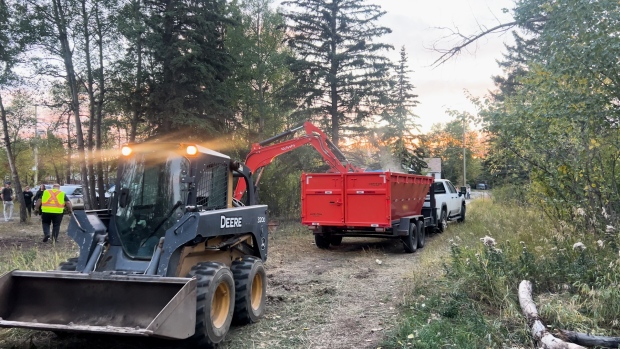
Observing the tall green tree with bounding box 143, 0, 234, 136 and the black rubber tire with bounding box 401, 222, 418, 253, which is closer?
the black rubber tire with bounding box 401, 222, 418, 253

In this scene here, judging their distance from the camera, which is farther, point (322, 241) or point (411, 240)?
point (322, 241)

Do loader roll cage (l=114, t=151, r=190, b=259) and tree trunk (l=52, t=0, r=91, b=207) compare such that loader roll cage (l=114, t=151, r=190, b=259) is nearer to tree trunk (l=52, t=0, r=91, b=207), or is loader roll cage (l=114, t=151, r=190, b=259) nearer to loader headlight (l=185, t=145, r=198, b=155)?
loader headlight (l=185, t=145, r=198, b=155)

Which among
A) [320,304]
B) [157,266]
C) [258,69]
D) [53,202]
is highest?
[258,69]

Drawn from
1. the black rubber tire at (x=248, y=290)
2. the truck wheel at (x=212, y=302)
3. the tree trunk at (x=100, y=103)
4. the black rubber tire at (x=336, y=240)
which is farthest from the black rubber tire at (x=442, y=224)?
the tree trunk at (x=100, y=103)

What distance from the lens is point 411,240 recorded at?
39.3 feet

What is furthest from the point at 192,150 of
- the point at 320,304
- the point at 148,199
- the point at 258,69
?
the point at 258,69

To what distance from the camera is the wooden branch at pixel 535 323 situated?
421 centimetres

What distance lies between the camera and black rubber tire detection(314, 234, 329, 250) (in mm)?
12778

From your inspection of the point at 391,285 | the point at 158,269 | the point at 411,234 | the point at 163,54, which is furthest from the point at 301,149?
the point at 158,269

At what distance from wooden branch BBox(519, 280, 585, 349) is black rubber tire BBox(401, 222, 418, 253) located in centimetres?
600

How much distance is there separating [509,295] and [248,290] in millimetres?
3146

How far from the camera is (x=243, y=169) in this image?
7.23 metres

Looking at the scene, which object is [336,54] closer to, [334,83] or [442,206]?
[334,83]

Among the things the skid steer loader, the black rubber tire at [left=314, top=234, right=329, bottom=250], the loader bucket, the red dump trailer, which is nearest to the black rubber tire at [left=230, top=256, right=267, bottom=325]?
the skid steer loader
